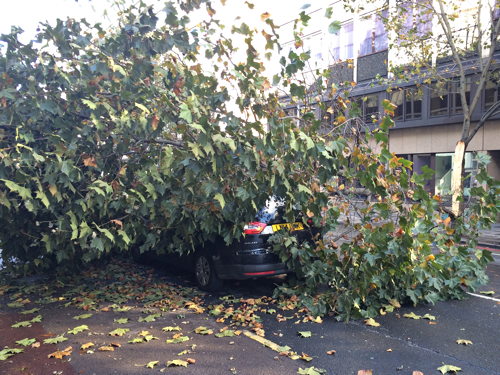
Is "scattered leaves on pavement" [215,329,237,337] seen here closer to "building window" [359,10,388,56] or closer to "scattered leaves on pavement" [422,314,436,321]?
"scattered leaves on pavement" [422,314,436,321]

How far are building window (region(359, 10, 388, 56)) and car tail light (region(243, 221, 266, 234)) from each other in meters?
23.3

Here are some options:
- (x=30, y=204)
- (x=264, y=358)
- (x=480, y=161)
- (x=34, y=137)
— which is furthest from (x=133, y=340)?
(x=480, y=161)

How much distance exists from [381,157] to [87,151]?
3.94 meters

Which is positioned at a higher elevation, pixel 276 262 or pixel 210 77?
pixel 210 77

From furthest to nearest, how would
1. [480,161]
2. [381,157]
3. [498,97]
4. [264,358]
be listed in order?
[498,97] < [480,161] < [381,157] < [264,358]

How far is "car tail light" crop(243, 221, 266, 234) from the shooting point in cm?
696

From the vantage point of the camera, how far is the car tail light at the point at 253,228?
696 cm

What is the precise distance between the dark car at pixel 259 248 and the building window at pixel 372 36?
23042 millimetres

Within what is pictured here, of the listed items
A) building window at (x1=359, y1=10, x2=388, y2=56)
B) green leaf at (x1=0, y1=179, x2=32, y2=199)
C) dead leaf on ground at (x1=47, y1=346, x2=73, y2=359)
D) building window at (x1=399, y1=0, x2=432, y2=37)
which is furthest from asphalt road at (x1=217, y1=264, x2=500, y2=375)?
building window at (x1=359, y1=10, x2=388, y2=56)

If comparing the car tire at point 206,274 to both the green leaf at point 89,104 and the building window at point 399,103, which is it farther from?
the building window at point 399,103

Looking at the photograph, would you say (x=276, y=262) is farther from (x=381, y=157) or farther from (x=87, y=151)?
(x=87, y=151)

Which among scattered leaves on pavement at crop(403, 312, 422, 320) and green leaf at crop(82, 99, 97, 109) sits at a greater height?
green leaf at crop(82, 99, 97, 109)

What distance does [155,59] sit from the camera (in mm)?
6453

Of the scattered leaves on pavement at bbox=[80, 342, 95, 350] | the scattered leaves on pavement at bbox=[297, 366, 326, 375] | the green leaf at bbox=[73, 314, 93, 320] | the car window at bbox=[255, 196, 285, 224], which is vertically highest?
the car window at bbox=[255, 196, 285, 224]
